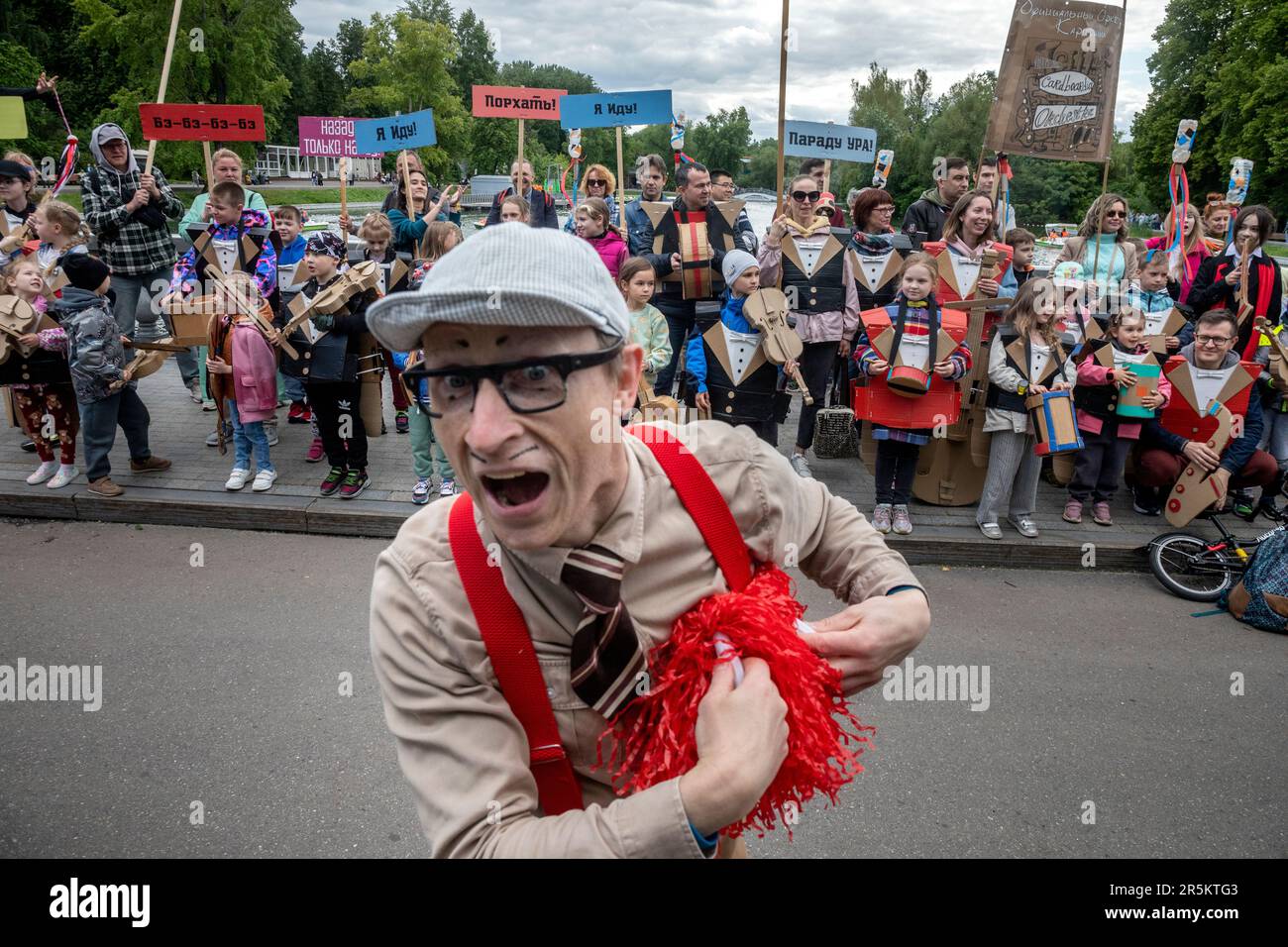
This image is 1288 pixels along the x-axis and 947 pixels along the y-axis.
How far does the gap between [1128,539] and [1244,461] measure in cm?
116

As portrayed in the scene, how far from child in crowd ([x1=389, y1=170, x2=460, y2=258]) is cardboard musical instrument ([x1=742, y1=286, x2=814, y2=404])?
3282mm

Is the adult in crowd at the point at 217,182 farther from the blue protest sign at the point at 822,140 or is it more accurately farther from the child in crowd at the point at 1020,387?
the child in crowd at the point at 1020,387

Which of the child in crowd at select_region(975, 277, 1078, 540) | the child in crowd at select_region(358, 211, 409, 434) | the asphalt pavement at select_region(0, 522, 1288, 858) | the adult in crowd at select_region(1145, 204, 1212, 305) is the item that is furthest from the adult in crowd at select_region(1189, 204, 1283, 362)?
the child in crowd at select_region(358, 211, 409, 434)

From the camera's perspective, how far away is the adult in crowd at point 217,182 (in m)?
7.52

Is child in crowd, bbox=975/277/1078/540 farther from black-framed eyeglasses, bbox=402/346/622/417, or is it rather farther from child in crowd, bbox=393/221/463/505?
black-framed eyeglasses, bbox=402/346/622/417

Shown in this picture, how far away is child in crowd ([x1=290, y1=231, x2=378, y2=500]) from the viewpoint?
6.25 meters

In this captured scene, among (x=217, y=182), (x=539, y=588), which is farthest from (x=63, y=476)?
(x=539, y=588)

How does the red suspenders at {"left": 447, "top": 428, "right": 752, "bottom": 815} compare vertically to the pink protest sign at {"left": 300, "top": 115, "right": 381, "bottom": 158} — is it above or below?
below

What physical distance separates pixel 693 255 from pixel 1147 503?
4.33 meters

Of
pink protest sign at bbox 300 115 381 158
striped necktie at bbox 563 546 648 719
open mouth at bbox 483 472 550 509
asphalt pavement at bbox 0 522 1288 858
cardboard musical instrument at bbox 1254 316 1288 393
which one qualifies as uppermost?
pink protest sign at bbox 300 115 381 158

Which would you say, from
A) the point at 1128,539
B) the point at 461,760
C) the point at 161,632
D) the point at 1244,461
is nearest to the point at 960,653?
the point at 1128,539

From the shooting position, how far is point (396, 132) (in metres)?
8.66
